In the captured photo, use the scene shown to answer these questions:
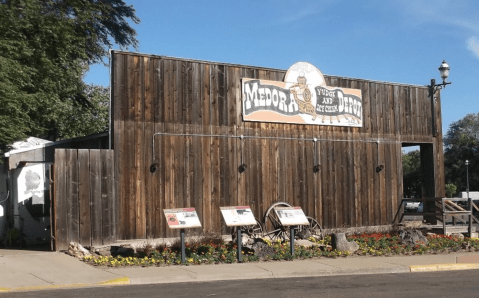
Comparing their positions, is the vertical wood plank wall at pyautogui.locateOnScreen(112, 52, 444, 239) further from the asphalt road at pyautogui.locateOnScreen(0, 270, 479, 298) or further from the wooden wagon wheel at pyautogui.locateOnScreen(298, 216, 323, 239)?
the asphalt road at pyautogui.locateOnScreen(0, 270, 479, 298)

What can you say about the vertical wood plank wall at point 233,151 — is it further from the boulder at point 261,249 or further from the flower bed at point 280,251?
the boulder at point 261,249

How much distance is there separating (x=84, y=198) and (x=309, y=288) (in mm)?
7682

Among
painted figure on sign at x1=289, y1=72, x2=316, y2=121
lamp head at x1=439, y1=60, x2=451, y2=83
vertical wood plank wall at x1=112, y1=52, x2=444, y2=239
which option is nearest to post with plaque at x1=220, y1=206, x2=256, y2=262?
vertical wood plank wall at x1=112, y1=52, x2=444, y2=239

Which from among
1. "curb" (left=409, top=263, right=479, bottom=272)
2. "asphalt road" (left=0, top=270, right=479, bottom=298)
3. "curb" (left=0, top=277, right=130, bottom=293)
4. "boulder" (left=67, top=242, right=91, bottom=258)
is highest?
"boulder" (left=67, top=242, right=91, bottom=258)

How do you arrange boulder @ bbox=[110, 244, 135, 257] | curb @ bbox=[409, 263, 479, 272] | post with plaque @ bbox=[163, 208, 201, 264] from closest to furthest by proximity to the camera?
post with plaque @ bbox=[163, 208, 201, 264]
curb @ bbox=[409, 263, 479, 272]
boulder @ bbox=[110, 244, 135, 257]

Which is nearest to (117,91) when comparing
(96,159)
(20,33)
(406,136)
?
(96,159)

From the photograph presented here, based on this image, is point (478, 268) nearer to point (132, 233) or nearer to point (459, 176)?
point (132, 233)

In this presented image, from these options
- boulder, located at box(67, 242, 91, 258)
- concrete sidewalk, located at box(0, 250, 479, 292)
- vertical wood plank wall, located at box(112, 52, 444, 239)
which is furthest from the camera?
vertical wood plank wall, located at box(112, 52, 444, 239)

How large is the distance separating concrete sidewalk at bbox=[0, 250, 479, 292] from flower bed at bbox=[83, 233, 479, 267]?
0.49 meters

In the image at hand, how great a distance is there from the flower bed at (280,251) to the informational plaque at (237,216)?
0.87 meters

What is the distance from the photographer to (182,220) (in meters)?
15.5

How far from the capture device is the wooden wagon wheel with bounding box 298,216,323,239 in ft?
69.6

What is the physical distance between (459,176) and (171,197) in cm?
6970

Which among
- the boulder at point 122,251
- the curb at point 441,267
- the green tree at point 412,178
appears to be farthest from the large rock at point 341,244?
the green tree at point 412,178
